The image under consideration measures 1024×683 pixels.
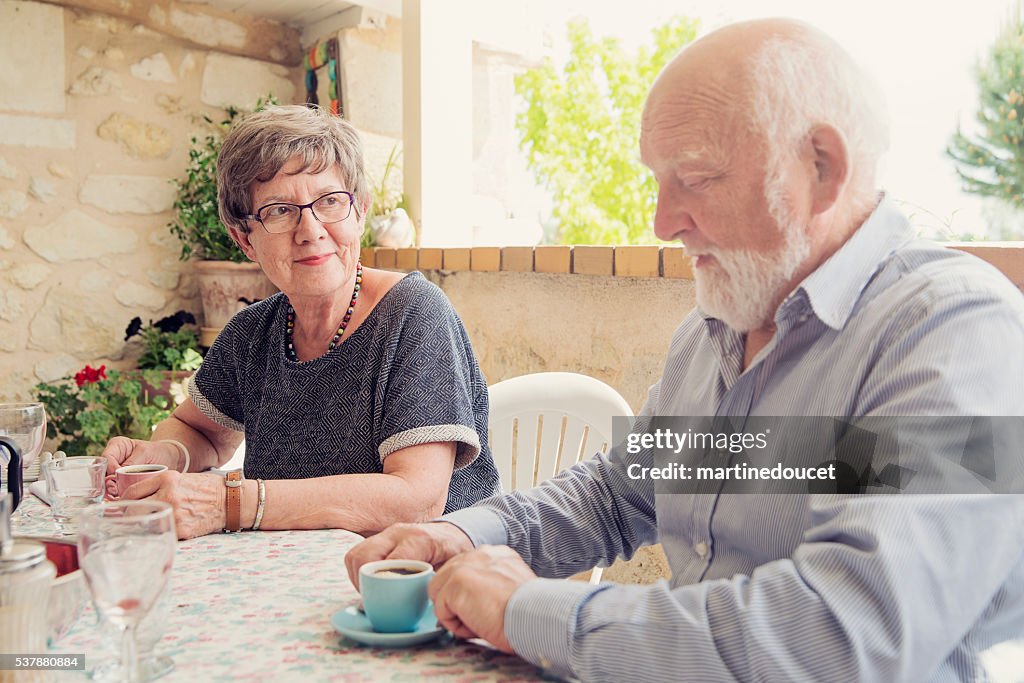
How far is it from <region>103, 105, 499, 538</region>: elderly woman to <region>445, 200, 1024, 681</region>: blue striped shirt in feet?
1.47

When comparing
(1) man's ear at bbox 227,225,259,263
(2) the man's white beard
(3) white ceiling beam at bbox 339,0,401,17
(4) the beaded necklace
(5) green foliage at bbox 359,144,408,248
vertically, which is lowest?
(4) the beaded necklace

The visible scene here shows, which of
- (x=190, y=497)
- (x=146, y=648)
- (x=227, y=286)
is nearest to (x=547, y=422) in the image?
(x=190, y=497)

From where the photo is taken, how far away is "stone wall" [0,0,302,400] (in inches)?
137

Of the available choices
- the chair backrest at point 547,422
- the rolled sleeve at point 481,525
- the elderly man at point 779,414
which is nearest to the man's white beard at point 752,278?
the elderly man at point 779,414

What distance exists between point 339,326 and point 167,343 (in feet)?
7.33

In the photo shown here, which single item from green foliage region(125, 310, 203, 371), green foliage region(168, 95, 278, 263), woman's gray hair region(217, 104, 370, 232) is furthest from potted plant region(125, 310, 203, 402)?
woman's gray hair region(217, 104, 370, 232)

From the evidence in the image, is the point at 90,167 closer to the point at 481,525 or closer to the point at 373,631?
the point at 481,525

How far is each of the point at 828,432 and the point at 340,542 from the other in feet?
2.21

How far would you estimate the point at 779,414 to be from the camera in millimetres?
1024

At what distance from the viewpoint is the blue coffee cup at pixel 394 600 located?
872 millimetres

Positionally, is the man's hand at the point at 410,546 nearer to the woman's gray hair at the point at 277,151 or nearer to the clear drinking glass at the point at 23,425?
the clear drinking glass at the point at 23,425

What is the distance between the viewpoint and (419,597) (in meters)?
0.88

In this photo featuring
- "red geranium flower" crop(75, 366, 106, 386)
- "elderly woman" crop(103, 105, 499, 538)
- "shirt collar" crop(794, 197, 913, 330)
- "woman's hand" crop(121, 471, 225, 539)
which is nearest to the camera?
"shirt collar" crop(794, 197, 913, 330)

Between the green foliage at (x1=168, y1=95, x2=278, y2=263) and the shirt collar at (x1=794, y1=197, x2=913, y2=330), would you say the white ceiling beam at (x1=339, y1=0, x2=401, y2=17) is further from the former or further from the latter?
the shirt collar at (x1=794, y1=197, x2=913, y2=330)
